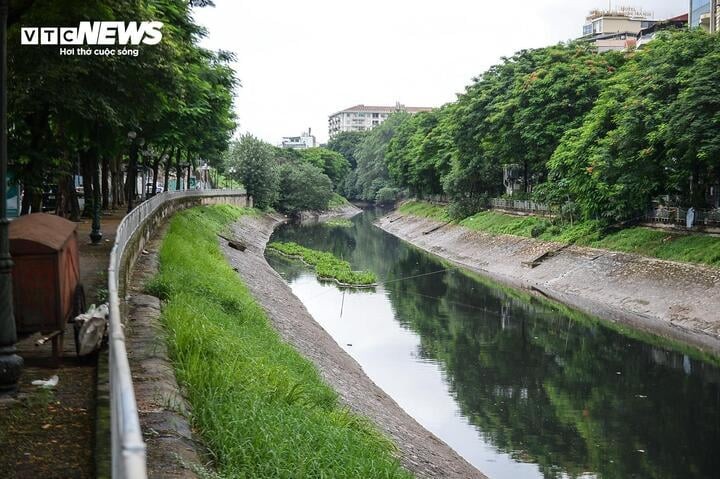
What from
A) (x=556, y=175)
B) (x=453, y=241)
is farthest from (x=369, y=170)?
(x=556, y=175)

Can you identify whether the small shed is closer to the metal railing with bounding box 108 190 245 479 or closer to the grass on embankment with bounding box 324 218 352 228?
the metal railing with bounding box 108 190 245 479

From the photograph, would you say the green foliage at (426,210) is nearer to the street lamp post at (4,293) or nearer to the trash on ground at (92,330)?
the trash on ground at (92,330)

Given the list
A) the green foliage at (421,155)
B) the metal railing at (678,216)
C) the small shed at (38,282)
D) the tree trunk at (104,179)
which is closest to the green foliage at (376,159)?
the green foliage at (421,155)

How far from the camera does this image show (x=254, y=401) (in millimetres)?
10984

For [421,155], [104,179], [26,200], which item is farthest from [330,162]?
[26,200]

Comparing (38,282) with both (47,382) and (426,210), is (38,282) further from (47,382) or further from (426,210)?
(426,210)

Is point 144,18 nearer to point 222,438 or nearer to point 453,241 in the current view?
point 222,438

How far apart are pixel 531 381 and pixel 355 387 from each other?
674 cm

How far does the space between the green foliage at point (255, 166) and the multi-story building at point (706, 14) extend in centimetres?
4390

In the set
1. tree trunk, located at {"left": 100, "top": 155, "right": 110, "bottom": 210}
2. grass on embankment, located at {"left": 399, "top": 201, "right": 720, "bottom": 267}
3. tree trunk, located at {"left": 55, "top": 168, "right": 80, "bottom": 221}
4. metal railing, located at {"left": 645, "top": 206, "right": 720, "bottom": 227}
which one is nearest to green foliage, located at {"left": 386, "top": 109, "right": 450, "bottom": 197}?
grass on embankment, located at {"left": 399, "top": 201, "right": 720, "bottom": 267}

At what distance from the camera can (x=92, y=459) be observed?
7.45m

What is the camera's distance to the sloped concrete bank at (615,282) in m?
29.6

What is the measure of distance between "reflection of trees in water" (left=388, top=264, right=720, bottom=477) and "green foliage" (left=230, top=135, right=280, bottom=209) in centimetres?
5421

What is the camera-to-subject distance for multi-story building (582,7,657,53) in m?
117
